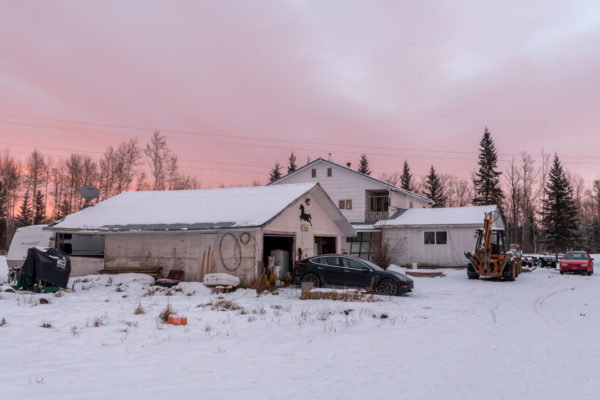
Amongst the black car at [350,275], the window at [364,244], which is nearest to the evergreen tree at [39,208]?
the window at [364,244]

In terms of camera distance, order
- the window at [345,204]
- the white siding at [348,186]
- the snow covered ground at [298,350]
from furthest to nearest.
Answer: the window at [345,204] → the white siding at [348,186] → the snow covered ground at [298,350]

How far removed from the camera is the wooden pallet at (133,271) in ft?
65.2

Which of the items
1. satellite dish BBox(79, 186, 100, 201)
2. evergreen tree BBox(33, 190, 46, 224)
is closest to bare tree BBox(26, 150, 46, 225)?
evergreen tree BBox(33, 190, 46, 224)

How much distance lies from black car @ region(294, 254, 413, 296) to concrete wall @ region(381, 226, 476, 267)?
15941 millimetres

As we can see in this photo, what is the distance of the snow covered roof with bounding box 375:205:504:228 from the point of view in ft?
105

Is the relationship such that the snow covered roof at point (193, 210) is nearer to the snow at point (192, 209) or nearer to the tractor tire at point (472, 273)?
the snow at point (192, 209)

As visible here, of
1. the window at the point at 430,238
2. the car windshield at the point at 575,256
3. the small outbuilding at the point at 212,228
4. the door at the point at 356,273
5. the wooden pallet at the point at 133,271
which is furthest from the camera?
the window at the point at 430,238

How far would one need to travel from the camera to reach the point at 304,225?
21906 mm

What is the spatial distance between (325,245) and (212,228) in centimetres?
866

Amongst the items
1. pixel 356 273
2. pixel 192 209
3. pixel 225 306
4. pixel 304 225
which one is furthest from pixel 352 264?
pixel 192 209

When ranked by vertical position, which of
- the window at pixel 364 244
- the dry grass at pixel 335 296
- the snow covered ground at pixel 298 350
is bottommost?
the snow covered ground at pixel 298 350

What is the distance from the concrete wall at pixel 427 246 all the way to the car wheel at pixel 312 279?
16.4 meters

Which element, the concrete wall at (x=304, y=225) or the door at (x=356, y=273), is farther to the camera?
the concrete wall at (x=304, y=225)

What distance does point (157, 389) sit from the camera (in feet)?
19.6
